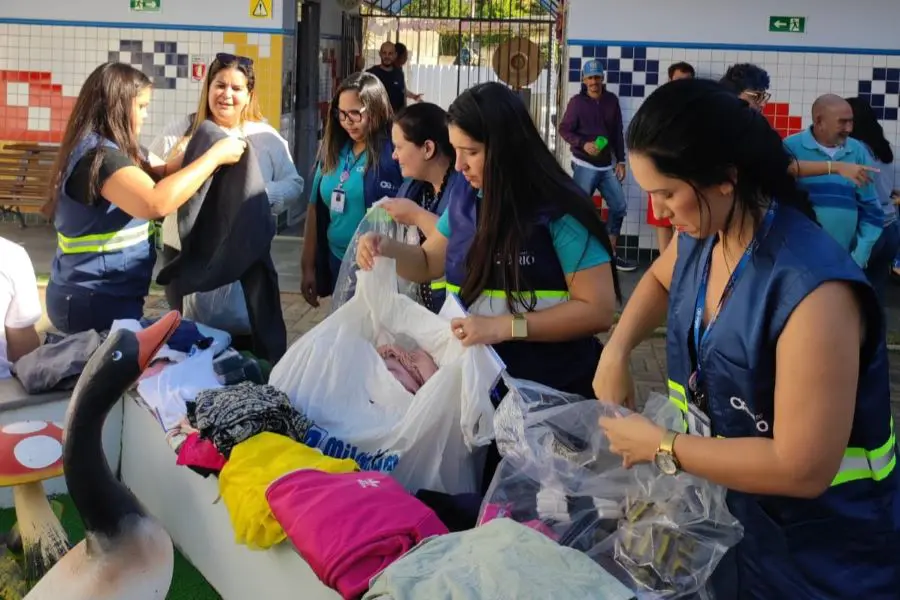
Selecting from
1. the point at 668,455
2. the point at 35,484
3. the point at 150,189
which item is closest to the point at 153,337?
the point at 35,484

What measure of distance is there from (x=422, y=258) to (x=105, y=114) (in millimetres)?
1294

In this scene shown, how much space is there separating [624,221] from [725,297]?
27.3ft

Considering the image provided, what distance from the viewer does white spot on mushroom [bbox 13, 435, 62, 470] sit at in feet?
10.4

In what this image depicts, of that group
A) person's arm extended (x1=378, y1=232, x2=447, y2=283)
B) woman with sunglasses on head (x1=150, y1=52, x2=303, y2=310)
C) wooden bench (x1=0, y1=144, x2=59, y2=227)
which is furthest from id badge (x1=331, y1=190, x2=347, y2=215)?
wooden bench (x1=0, y1=144, x2=59, y2=227)

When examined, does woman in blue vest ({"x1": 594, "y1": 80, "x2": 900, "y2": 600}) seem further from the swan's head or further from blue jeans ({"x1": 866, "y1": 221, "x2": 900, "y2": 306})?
blue jeans ({"x1": 866, "y1": 221, "x2": 900, "y2": 306})

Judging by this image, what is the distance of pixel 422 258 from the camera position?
383 cm

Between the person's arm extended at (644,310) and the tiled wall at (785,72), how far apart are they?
7594 millimetres

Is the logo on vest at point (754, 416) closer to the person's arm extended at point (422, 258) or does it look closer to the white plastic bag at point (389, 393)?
the white plastic bag at point (389, 393)

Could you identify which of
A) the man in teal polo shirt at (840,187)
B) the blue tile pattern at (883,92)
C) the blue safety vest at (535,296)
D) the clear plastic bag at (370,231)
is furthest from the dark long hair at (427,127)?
the blue tile pattern at (883,92)

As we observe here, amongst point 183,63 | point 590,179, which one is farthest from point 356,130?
point 183,63

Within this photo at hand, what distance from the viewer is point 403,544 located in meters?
2.48

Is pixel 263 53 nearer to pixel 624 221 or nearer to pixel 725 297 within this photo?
pixel 624 221

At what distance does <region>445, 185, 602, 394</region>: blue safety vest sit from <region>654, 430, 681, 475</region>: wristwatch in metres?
1.28

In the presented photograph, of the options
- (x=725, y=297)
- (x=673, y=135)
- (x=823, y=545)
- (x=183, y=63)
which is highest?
(x=183, y=63)
